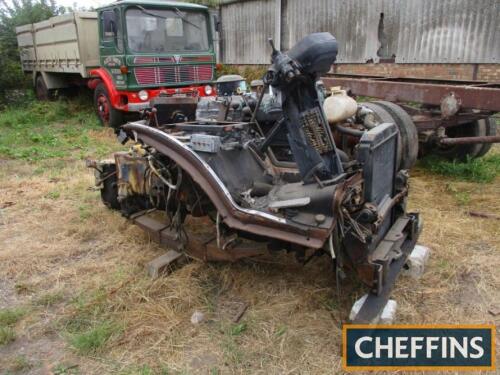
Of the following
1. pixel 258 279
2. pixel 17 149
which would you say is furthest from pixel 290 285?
pixel 17 149

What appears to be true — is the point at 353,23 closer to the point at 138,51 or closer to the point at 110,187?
the point at 138,51

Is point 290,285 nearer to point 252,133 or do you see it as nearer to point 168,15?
point 252,133

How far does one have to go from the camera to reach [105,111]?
8406 mm

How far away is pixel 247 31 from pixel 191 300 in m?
10.2

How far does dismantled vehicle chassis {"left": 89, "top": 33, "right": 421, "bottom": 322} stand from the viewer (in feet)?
7.32

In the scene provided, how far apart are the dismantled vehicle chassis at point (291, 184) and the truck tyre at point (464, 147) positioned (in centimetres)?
243

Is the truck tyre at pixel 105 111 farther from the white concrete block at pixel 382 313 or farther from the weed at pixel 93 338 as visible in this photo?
the white concrete block at pixel 382 313

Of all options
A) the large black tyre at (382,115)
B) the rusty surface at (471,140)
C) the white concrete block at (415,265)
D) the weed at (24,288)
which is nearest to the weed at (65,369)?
the weed at (24,288)

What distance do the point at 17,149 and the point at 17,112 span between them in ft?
10.5

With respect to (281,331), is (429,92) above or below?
above

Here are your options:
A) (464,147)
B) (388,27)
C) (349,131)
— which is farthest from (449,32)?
(349,131)

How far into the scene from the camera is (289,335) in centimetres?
241

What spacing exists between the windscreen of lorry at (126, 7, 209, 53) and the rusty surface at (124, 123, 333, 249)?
5.21 metres

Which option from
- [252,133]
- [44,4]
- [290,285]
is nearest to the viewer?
[290,285]
